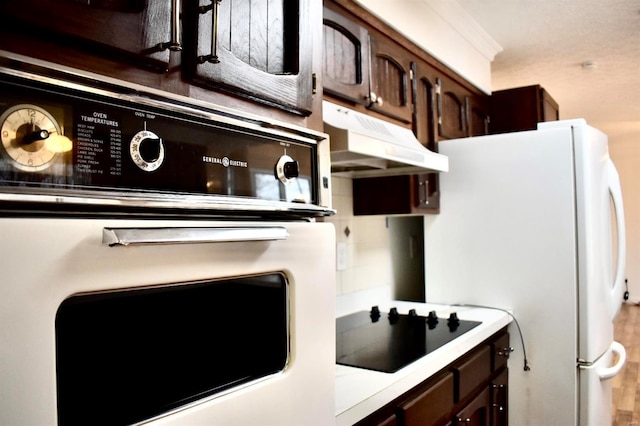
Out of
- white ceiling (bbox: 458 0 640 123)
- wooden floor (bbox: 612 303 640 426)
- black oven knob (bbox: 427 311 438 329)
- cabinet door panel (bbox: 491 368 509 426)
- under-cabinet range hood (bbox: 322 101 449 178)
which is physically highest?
white ceiling (bbox: 458 0 640 123)

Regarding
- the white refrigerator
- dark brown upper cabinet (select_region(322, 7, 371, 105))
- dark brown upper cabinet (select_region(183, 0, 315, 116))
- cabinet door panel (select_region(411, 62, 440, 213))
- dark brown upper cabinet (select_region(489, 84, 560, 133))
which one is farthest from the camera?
dark brown upper cabinet (select_region(489, 84, 560, 133))

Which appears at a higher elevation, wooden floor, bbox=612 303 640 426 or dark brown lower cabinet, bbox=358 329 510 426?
dark brown lower cabinet, bbox=358 329 510 426

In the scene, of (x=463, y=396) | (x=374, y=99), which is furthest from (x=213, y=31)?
(x=463, y=396)

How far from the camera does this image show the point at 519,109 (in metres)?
2.91

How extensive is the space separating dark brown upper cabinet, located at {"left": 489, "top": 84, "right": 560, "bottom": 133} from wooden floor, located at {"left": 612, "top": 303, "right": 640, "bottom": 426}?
6.58 feet

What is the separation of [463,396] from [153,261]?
4.66 feet

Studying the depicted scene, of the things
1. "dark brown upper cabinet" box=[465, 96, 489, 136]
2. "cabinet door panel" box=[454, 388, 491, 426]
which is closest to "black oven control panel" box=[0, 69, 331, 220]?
"cabinet door panel" box=[454, 388, 491, 426]

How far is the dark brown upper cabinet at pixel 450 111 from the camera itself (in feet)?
7.88

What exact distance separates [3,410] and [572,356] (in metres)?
2.13

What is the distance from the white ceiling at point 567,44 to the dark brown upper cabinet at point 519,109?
300mm

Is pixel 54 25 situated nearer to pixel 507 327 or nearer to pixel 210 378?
pixel 210 378

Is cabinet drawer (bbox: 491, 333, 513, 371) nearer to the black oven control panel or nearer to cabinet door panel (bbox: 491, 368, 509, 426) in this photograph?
cabinet door panel (bbox: 491, 368, 509, 426)

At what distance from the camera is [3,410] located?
1.46 feet

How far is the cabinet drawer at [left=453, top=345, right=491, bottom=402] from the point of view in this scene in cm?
166
